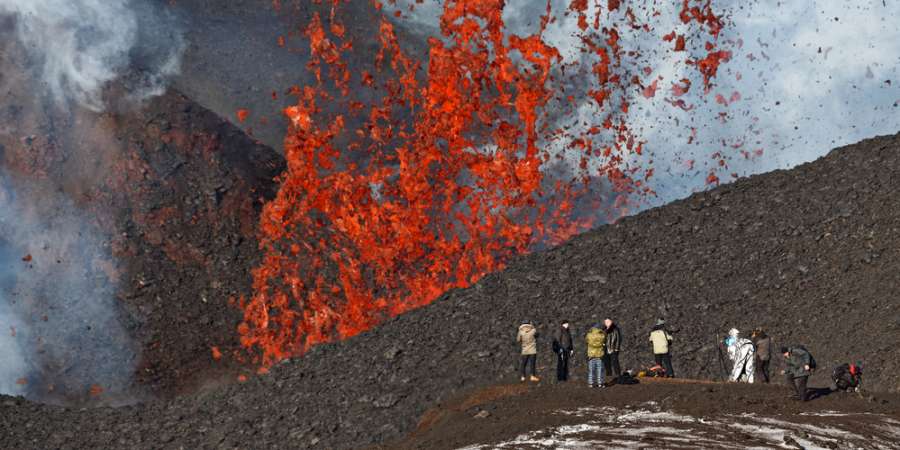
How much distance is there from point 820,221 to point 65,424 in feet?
77.8

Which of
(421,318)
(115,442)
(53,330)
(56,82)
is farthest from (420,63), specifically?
(115,442)

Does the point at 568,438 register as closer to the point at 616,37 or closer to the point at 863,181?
the point at 863,181

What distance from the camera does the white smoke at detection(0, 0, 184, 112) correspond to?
53281 millimetres

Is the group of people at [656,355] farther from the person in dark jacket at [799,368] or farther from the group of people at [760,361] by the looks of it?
the person in dark jacket at [799,368]

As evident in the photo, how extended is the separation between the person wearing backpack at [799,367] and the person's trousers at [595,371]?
404cm

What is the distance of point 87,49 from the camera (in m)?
54.3

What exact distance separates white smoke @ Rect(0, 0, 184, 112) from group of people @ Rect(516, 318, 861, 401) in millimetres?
33343

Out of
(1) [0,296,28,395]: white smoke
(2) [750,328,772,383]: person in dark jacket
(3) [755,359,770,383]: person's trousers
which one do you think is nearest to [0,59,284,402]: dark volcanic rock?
(1) [0,296,28,395]: white smoke

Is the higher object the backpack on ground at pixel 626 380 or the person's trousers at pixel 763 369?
the person's trousers at pixel 763 369

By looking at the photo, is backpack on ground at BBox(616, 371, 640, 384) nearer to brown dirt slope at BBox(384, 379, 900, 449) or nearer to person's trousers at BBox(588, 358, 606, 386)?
brown dirt slope at BBox(384, 379, 900, 449)

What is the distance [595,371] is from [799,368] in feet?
14.7

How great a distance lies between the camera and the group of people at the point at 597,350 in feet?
78.9

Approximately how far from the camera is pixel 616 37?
63.9 meters

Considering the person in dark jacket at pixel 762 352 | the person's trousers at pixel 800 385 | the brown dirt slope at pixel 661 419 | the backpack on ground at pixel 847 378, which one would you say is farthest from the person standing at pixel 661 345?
the person's trousers at pixel 800 385
